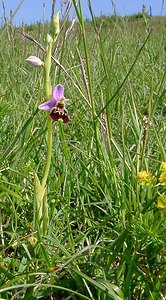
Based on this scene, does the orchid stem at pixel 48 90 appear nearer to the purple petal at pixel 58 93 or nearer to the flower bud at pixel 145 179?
the purple petal at pixel 58 93

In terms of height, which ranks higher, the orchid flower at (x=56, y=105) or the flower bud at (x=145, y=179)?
the orchid flower at (x=56, y=105)

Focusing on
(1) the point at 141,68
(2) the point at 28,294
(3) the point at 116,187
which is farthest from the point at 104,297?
(1) the point at 141,68

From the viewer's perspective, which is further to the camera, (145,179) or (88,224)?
(88,224)

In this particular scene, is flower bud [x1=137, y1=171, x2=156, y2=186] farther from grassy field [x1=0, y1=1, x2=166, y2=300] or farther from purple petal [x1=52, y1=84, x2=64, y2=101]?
purple petal [x1=52, y1=84, x2=64, y2=101]

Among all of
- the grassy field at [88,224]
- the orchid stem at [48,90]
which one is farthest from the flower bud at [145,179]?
the orchid stem at [48,90]

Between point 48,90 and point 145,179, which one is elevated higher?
point 48,90

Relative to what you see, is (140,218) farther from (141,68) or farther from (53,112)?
(141,68)

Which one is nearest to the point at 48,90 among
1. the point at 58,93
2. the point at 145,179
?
the point at 58,93

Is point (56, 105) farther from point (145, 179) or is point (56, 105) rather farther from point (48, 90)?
point (145, 179)

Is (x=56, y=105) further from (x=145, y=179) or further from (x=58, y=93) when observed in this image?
(x=145, y=179)

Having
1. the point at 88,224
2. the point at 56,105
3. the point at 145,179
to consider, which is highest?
the point at 56,105

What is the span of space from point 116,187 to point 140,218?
0.42 ft

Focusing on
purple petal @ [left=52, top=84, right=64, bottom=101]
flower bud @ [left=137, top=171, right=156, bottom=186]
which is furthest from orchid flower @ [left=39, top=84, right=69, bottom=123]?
flower bud @ [left=137, top=171, right=156, bottom=186]

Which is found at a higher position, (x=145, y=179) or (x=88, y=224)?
(x=145, y=179)
